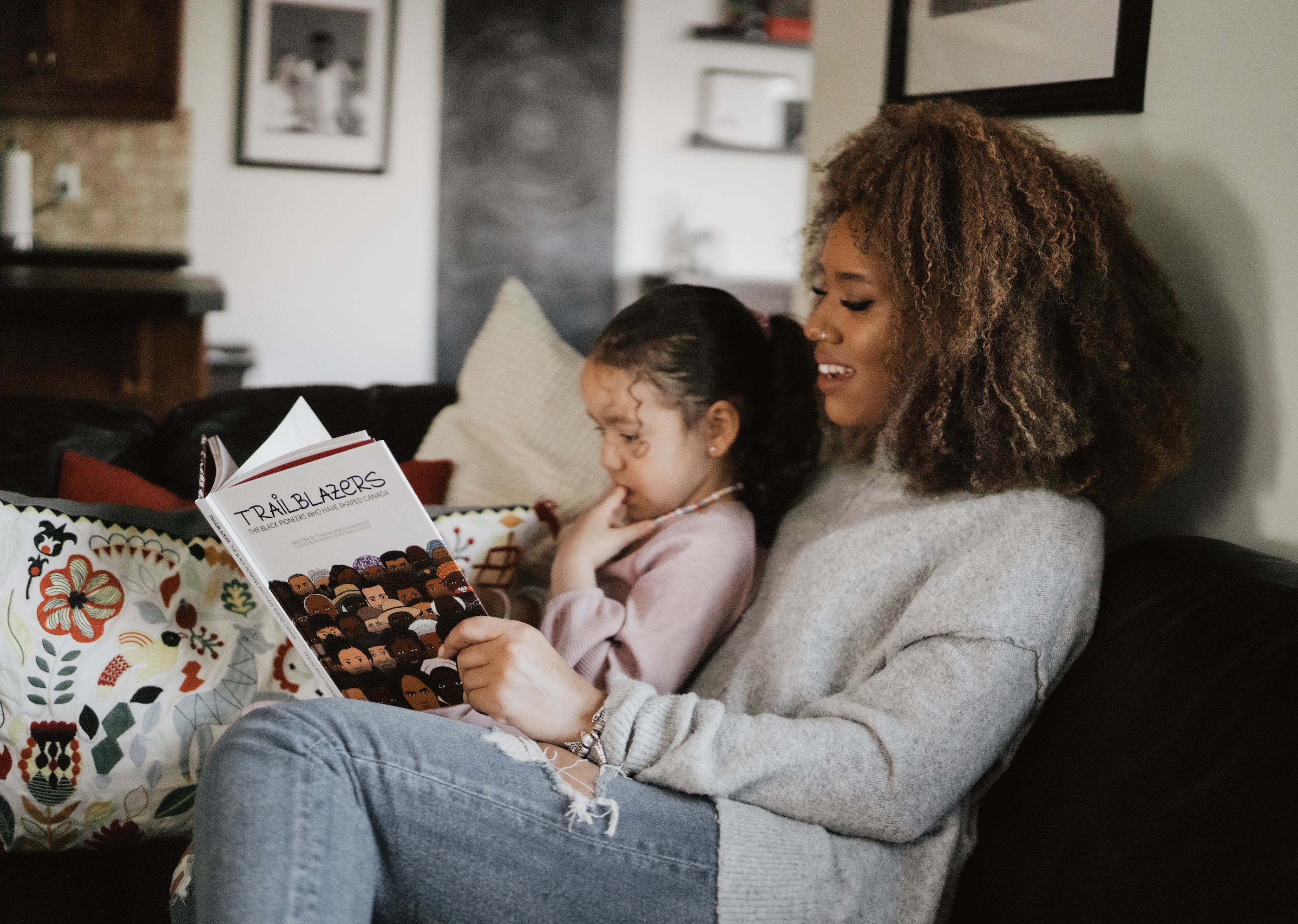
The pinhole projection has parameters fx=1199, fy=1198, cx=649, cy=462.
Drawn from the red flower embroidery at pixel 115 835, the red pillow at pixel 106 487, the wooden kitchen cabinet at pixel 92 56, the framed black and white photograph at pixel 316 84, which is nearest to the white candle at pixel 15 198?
the wooden kitchen cabinet at pixel 92 56

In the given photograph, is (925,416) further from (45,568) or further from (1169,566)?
(45,568)

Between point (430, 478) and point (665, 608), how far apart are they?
1.81 ft

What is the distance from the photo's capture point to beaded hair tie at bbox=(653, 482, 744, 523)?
152cm

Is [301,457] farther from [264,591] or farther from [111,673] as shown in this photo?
[111,673]

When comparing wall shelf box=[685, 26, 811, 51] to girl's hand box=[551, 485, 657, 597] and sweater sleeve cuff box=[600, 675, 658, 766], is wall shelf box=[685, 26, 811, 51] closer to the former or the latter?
girl's hand box=[551, 485, 657, 597]

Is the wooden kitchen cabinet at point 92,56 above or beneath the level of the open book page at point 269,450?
above

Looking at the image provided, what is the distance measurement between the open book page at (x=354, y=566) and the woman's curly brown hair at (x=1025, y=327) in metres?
0.52

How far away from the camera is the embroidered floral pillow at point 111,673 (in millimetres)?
1385

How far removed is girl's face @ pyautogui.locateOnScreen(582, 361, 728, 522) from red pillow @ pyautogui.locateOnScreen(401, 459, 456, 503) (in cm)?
35

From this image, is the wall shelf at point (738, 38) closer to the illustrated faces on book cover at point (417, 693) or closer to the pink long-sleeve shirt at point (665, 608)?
the pink long-sleeve shirt at point (665, 608)

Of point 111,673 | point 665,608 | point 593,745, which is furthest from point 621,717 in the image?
point 111,673

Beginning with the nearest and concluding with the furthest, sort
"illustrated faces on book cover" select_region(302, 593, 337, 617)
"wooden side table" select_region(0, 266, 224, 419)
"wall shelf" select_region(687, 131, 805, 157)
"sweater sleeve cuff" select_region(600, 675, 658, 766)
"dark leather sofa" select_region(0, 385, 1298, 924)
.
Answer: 1. "dark leather sofa" select_region(0, 385, 1298, 924)
2. "sweater sleeve cuff" select_region(600, 675, 658, 766)
3. "illustrated faces on book cover" select_region(302, 593, 337, 617)
4. "wooden side table" select_region(0, 266, 224, 419)
5. "wall shelf" select_region(687, 131, 805, 157)

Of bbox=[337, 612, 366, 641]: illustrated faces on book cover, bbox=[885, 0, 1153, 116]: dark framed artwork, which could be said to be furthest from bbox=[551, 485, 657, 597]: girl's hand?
bbox=[885, 0, 1153, 116]: dark framed artwork

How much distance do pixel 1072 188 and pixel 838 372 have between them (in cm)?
31
